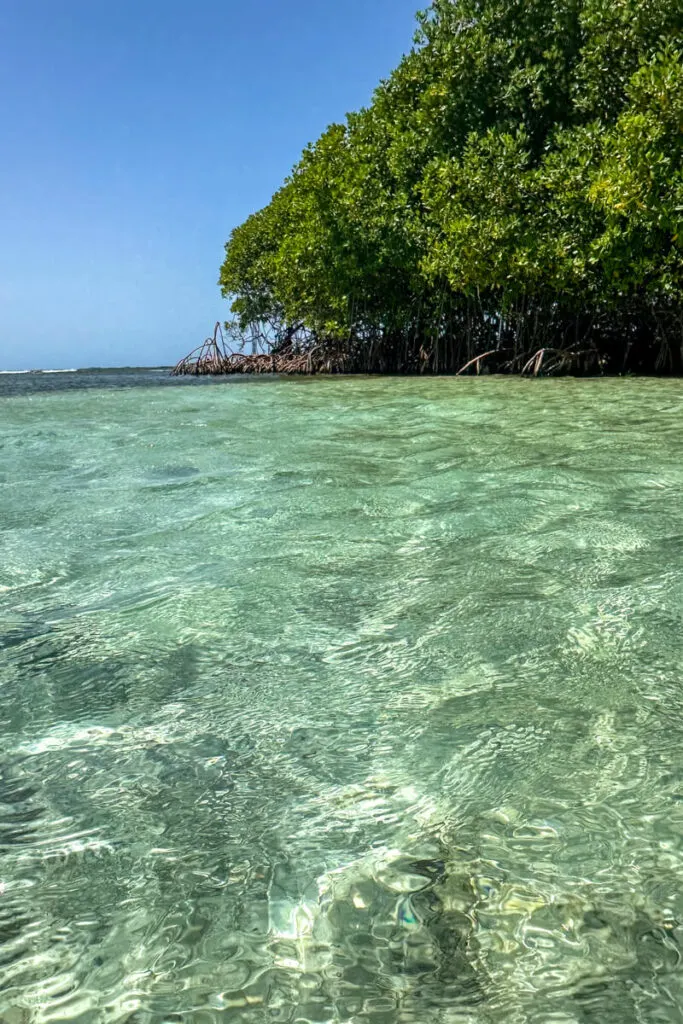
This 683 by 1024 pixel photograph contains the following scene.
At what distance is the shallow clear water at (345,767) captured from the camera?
1.09 m

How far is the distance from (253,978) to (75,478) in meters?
4.49

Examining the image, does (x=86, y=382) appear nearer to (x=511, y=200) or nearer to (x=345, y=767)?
(x=511, y=200)

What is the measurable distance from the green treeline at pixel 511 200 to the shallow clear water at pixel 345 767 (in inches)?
409

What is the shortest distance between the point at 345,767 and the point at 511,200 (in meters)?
14.1

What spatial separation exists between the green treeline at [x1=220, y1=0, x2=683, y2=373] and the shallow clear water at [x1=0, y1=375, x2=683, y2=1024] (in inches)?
409

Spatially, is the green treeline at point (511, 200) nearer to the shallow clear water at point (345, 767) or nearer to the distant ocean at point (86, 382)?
the distant ocean at point (86, 382)

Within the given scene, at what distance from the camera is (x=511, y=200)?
13.9 meters

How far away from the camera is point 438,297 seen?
17.4 meters

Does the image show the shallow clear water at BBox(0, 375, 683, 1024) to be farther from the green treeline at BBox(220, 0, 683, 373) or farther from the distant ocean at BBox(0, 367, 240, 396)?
the distant ocean at BBox(0, 367, 240, 396)

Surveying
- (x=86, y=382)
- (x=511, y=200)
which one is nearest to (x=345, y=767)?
(x=511, y=200)

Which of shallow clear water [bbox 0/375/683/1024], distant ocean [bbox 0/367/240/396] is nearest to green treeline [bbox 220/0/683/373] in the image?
distant ocean [bbox 0/367/240/396]

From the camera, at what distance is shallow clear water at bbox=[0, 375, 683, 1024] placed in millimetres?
1093

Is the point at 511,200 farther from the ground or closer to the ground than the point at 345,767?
farther from the ground

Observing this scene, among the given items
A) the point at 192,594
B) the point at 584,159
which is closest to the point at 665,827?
the point at 192,594
